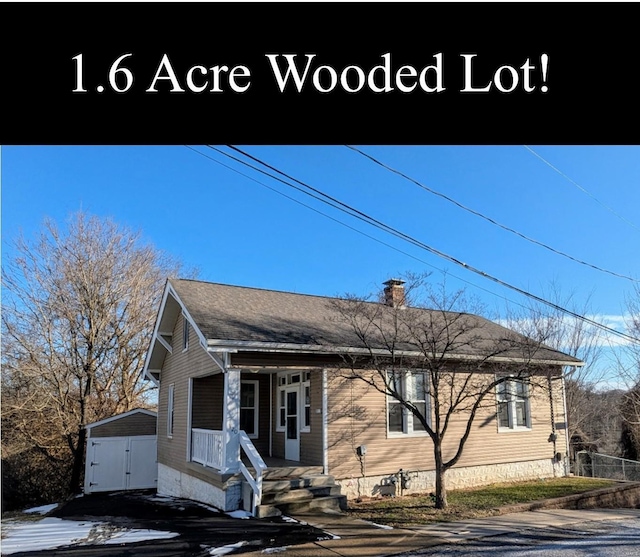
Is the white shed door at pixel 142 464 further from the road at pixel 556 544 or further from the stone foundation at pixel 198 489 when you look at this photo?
the road at pixel 556 544

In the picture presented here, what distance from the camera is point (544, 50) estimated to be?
8.52 feet

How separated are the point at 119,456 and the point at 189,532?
10.5 m

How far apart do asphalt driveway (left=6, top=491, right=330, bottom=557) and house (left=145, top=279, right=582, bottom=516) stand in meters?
0.60

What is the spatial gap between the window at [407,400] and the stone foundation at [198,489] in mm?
4067

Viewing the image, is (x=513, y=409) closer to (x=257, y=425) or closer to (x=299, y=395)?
(x=299, y=395)

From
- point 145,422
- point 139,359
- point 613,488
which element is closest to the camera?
point 613,488

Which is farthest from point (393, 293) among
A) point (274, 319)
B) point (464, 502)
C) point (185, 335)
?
point (464, 502)

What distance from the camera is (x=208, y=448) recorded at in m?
12.3

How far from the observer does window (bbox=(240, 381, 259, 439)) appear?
14.5 m

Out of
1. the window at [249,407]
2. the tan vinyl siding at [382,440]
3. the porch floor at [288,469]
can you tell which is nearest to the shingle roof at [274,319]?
the tan vinyl siding at [382,440]

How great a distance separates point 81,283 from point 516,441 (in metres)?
18.6

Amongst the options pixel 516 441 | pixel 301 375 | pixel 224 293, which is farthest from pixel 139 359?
pixel 516 441

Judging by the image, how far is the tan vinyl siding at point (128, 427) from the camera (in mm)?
18547

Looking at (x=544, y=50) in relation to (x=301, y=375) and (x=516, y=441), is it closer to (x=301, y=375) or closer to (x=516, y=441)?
(x=301, y=375)
